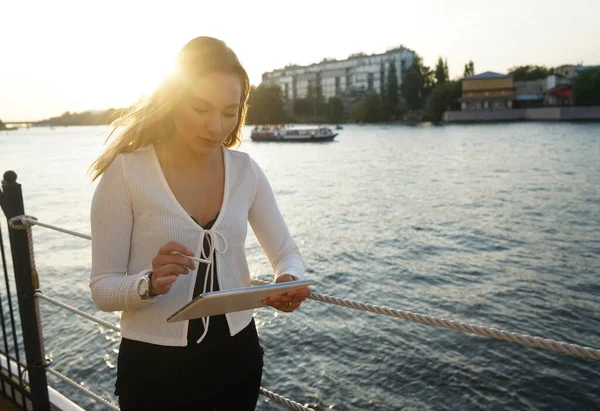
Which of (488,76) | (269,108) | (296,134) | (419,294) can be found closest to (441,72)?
(488,76)

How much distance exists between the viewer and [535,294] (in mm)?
10633

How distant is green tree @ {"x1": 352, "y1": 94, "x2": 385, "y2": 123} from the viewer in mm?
103188

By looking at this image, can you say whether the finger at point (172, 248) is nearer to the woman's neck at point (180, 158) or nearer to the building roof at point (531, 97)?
the woman's neck at point (180, 158)

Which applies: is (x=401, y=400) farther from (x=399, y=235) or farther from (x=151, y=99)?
(x=399, y=235)

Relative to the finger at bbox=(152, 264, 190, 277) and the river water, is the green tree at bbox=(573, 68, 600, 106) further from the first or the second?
the finger at bbox=(152, 264, 190, 277)

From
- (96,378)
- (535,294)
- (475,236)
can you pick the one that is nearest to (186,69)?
(96,378)

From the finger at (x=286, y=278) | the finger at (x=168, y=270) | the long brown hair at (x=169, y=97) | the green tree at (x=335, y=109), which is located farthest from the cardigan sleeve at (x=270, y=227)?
the green tree at (x=335, y=109)

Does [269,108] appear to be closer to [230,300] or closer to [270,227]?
[270,227]

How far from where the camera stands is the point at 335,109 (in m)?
109

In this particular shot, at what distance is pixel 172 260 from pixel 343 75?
134 metres

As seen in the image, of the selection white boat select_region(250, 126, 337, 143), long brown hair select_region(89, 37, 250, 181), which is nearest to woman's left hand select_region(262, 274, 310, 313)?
long brown hair select_region(89, 37, 250, 181)

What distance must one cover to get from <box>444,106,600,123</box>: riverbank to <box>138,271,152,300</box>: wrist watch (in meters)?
87.5

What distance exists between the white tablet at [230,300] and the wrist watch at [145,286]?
85 mm

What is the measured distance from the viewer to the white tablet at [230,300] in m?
1.12
